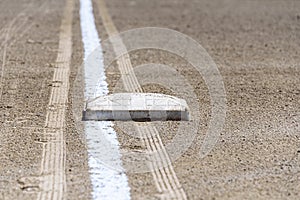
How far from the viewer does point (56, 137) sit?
218 inches

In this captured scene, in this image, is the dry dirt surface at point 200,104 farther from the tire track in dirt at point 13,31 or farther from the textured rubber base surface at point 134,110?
the textured rubber base surface at point 134,110

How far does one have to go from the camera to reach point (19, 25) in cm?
1159

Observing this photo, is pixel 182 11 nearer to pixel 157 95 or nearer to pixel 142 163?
pixel 157 95

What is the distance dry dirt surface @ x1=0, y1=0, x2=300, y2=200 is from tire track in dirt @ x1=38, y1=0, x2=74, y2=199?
4 cm

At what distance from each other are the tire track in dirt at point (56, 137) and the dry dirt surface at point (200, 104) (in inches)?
1.6

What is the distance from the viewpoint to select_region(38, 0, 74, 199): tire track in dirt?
4492mm

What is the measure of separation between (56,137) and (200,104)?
1.56m

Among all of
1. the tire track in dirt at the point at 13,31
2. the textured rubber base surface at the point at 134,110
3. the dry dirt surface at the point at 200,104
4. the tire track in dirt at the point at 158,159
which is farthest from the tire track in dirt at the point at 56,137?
the tire track in dirt at the point at 13,31

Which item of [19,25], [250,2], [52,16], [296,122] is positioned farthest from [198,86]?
[250,2]

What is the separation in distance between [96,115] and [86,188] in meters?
1.60

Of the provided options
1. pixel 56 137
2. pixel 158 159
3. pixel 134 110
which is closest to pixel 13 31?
pixel 134 110

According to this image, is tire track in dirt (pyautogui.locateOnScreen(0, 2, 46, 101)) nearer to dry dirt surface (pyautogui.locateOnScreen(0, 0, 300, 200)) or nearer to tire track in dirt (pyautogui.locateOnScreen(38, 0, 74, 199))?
dry dirt surface (pyautogui.locateOnScreen(0, 0, 300, 200))

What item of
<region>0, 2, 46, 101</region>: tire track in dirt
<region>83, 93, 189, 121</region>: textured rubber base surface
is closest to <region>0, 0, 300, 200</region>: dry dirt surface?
<region>0, 2, 46, 101</region>: tire track in dirt

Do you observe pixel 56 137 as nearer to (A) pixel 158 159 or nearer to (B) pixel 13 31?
(A) pixel 158 159
